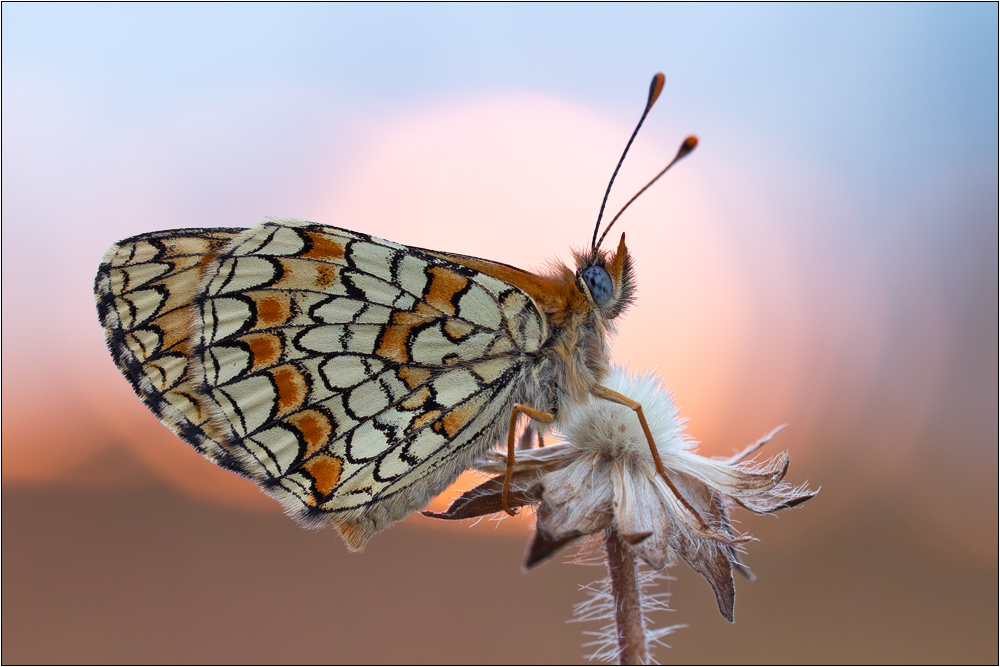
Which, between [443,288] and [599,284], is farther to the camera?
[599,284]

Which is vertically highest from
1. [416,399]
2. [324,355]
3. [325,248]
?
[325,248]

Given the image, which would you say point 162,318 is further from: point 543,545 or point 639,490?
point 639,490

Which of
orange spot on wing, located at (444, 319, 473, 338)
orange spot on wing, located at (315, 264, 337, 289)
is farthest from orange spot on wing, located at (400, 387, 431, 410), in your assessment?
orange spot on wing, located at (315, 264, 337, 289)

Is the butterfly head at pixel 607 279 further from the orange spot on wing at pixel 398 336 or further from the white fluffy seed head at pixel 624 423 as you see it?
the orange spot on wing at pixel 398 336

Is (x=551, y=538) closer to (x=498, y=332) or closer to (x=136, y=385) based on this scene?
(x=498, y=332)

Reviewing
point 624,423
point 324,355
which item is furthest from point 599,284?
point 324,355

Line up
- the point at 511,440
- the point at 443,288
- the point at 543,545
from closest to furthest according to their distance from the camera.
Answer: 1. the point at 543,545
2. the point at 511,440
3. the point at 443,288

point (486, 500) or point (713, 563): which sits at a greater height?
point (486, 500)

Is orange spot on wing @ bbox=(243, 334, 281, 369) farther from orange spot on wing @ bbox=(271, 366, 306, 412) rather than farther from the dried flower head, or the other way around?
the dried flower head
